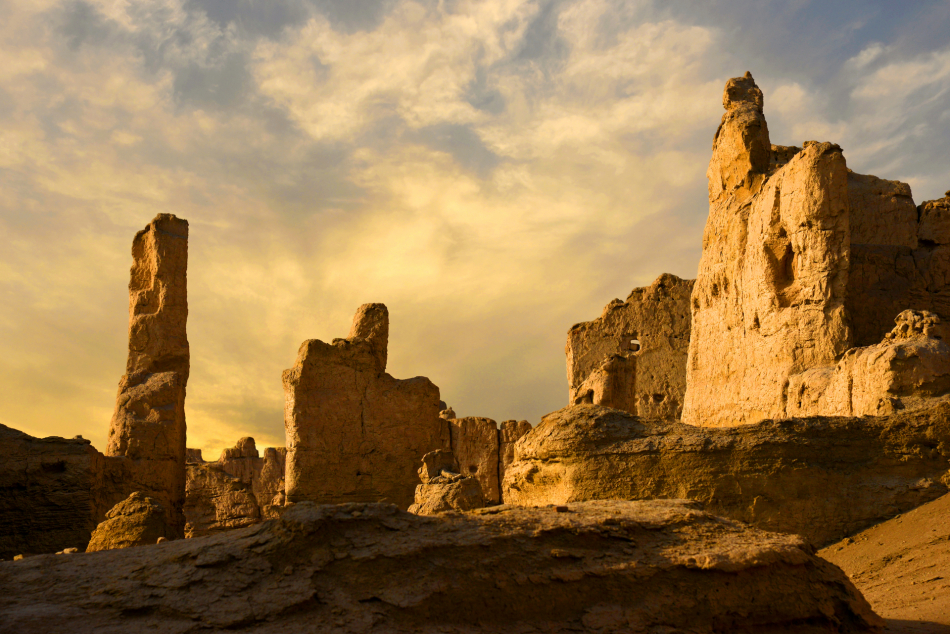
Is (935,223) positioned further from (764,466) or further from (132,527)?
(132,527)

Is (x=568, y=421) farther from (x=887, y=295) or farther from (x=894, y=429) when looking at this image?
(x=887, y=295)

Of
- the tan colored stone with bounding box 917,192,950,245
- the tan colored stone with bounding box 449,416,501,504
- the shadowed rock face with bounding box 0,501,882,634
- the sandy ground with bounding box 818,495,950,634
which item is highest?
the tan colored stone with bounding box 917,192,950,245

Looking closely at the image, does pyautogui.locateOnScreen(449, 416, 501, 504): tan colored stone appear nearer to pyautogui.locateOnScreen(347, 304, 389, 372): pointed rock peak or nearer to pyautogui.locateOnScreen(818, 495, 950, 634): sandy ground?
pyautogui.locateOnScreen(347, 304, 389, 372): pointed rock peak

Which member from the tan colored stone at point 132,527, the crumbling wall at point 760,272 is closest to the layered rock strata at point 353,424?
the tan colored stone at point 132,527

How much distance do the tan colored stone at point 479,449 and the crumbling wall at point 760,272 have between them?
178 inches

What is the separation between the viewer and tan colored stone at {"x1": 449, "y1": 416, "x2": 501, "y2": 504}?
18484mm

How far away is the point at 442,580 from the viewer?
4613mm

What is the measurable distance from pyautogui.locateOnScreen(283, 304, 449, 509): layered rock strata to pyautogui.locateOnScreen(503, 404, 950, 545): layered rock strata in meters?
6.58

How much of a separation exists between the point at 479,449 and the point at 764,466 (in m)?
10.4

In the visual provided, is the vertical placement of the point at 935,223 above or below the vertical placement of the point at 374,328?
above

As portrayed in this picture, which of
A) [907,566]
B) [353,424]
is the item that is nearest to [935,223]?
[907,566]

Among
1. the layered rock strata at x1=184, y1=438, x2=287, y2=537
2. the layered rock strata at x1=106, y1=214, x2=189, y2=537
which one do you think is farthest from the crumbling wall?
the layered rock strata at x1=106, y1=214, x2=189, y2=537

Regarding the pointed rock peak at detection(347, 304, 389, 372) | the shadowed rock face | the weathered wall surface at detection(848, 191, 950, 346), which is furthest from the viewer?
the pointed rock peak at detection(347, 304, 389, 372)

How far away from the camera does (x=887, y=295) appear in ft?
47.3
